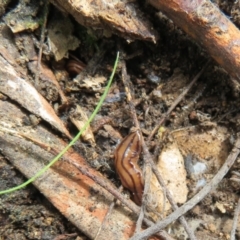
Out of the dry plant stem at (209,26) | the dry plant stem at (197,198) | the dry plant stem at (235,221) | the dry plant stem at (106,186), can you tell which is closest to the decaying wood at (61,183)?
the dry plant stem at (106,186)

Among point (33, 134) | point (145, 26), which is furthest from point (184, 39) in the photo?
point (33, 134)

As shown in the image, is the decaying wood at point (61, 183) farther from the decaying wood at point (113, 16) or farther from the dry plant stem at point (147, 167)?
the decaying wood at point (113, 16)

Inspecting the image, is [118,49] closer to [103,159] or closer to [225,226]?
[103,159]

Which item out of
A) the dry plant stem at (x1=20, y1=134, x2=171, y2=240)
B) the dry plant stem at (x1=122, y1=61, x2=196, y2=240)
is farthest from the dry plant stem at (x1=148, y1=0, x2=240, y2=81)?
the dry plant stem at (x1=20, y1=134, x2=171, y2=240)

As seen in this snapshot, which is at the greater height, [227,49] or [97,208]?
[227,49]

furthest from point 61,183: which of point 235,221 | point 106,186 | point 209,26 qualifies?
point 209,26

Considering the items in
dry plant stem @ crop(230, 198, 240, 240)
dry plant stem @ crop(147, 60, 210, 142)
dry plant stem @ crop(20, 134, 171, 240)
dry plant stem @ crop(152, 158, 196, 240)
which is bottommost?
dry plant stem @ crop(20, 134, 171, 240)

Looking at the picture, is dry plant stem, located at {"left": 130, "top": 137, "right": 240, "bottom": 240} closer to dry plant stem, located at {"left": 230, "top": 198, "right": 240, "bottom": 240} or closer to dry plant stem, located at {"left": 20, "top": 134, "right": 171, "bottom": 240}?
dry plant stem, located at {"left": 20, "top": 134, "right": 171, "bottom": 240}
